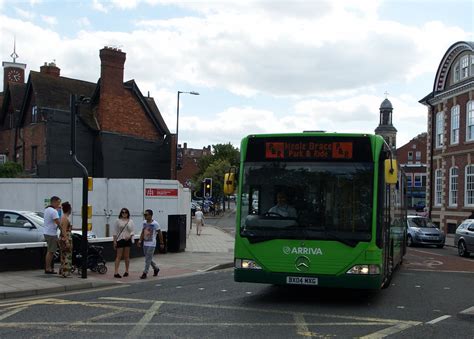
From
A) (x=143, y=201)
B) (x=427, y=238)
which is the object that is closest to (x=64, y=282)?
(x=143, y=201)

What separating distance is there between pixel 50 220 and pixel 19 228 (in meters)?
2.69

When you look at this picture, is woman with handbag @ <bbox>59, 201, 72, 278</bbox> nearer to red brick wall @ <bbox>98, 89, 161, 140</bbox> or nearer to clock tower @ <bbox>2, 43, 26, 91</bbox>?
red brick wall @ <bbox>98, 89, 161, 140</bbox>

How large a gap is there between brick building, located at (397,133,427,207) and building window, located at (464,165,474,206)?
6184cm

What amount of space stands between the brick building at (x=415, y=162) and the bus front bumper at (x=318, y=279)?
299 ft

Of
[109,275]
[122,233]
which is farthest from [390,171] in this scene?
[109,275]

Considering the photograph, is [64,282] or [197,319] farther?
[64,282]

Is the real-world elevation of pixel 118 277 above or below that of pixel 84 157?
below

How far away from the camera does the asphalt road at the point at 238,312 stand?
7.43 metres

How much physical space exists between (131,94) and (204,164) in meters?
45.2

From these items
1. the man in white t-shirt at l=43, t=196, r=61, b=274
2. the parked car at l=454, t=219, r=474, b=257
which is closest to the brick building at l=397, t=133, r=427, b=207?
the parked car at l=454, t=219, r=474, b=257

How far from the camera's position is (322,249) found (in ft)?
29.6

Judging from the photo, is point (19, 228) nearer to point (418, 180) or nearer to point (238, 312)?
point (238, 312)

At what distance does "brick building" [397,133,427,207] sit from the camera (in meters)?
96.5

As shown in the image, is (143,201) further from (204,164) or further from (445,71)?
(204,164)
